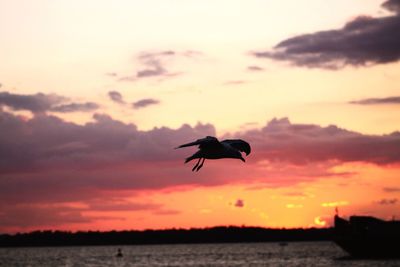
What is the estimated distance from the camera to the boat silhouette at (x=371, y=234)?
408 ft

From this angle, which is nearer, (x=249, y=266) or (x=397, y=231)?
(x=397, y=231)

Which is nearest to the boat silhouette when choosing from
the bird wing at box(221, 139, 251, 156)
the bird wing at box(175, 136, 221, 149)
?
the bird wing at box(221, 139, 251, 156)

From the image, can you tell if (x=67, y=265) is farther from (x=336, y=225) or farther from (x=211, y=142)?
(x=211, y=142)

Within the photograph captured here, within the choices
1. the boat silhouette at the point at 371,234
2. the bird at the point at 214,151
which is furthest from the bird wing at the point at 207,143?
the boat silhouette at the point at 371,234

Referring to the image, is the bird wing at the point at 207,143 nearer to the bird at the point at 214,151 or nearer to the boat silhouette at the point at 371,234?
the bird at the point at 214,151

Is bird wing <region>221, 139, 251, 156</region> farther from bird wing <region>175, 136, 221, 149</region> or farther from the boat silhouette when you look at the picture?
the boat silhouette

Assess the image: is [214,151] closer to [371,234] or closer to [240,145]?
[240,145]

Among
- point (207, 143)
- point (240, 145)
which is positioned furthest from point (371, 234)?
point (207, 143)

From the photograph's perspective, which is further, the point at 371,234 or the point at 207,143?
the point at 371,234

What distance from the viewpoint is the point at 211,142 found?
113 ft

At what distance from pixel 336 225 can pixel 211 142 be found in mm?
94533

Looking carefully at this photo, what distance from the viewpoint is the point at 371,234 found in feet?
410

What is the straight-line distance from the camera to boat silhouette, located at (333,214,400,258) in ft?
408

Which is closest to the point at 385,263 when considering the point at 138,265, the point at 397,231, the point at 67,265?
the point at 397,231
